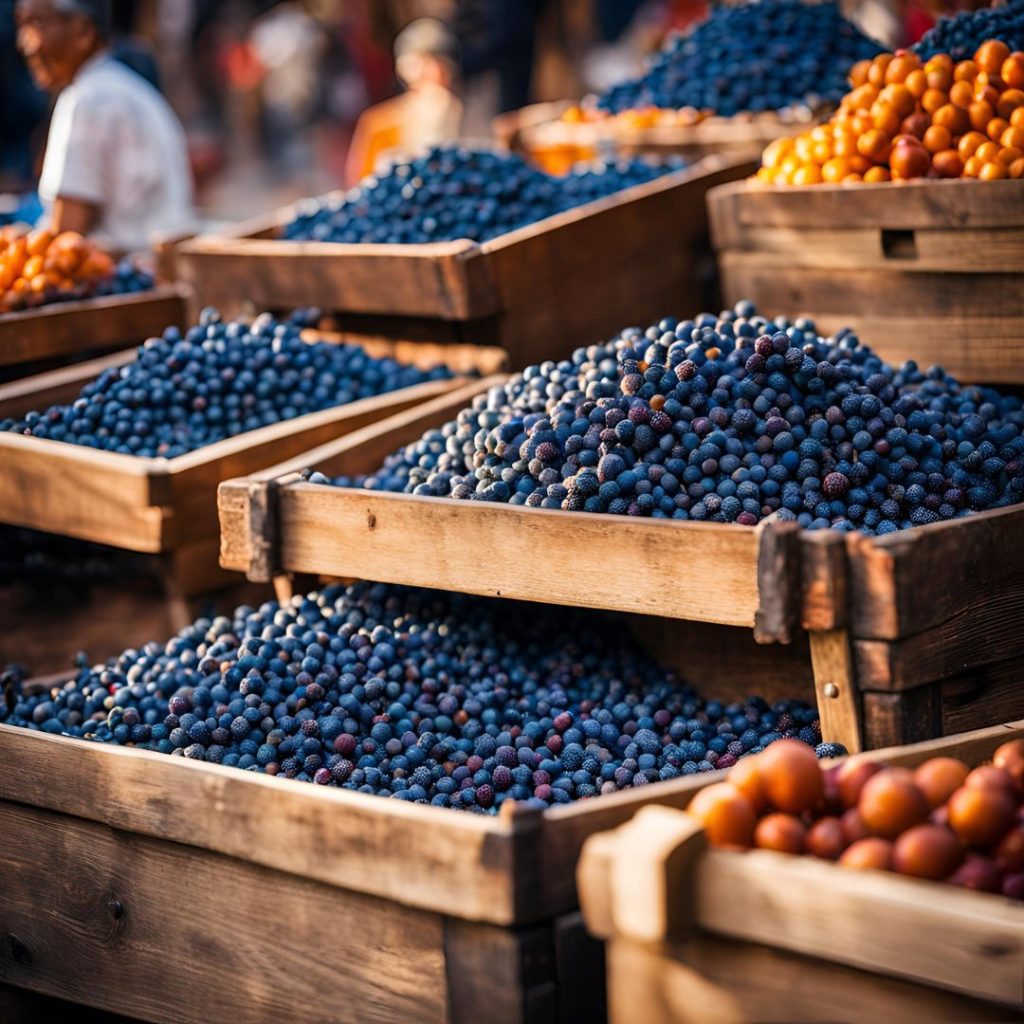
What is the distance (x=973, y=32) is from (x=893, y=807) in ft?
8.21

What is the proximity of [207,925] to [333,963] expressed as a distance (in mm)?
265

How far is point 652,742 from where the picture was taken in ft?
8.77

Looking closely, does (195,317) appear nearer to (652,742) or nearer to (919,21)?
(652,742)

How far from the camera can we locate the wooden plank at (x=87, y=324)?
4262 millimetres

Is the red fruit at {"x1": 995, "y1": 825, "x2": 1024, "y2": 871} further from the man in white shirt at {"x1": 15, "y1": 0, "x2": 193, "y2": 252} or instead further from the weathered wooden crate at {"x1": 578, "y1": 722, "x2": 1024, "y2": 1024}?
the man in white shirt at {"x1": 15, "y1": 0, "x2": 193, "y2": 252}

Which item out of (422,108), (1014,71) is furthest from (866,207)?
(422,108)

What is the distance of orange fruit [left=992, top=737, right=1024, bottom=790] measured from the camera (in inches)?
76.1

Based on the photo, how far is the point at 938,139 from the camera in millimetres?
3359

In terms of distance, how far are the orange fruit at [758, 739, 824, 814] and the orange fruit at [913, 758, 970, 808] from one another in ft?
0.43

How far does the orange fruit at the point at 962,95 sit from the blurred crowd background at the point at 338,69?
2.49 meters

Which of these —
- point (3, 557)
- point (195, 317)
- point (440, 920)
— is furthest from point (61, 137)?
point (440, 920)

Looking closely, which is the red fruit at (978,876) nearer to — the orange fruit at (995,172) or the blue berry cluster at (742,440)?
the blue berry cluster at (742,440)

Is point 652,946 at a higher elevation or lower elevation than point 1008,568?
lower

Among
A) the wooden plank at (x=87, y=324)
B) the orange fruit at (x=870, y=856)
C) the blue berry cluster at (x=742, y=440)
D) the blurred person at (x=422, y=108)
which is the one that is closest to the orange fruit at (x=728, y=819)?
the orange fruit at (x=870, y=856)
